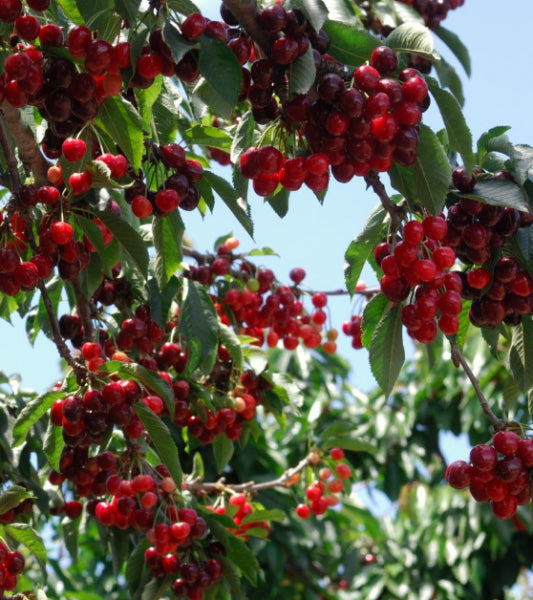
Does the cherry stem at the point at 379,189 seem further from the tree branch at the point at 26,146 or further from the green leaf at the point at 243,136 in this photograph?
the tree branch at the point at 26,146

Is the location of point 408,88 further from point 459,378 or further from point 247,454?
point 459,378

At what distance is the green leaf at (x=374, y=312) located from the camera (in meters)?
2.20

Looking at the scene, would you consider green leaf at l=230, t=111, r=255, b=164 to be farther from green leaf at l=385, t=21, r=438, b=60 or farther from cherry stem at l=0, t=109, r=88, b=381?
cherry stem at l=0, t=109, r=88, b=381

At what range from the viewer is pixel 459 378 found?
7180 mm

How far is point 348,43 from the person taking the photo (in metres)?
1.89

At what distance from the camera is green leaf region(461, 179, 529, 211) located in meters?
1.87

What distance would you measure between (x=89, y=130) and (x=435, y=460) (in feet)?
19.7

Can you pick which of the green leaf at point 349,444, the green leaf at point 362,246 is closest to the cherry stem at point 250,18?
the green leaf at point 362,246

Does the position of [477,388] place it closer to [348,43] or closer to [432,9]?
[348,43]

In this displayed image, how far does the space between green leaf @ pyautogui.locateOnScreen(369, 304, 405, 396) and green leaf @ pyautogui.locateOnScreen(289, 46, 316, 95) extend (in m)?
0.60

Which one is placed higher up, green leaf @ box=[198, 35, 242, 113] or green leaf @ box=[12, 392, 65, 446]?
green leaf @ box=[198, 35, 242, 113]

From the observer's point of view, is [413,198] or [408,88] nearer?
[408,88]

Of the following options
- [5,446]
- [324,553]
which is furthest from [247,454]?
[5,446]

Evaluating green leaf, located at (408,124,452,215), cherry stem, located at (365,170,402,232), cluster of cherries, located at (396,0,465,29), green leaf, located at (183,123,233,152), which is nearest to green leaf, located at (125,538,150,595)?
green leaf, located at (183,123,233,152)
